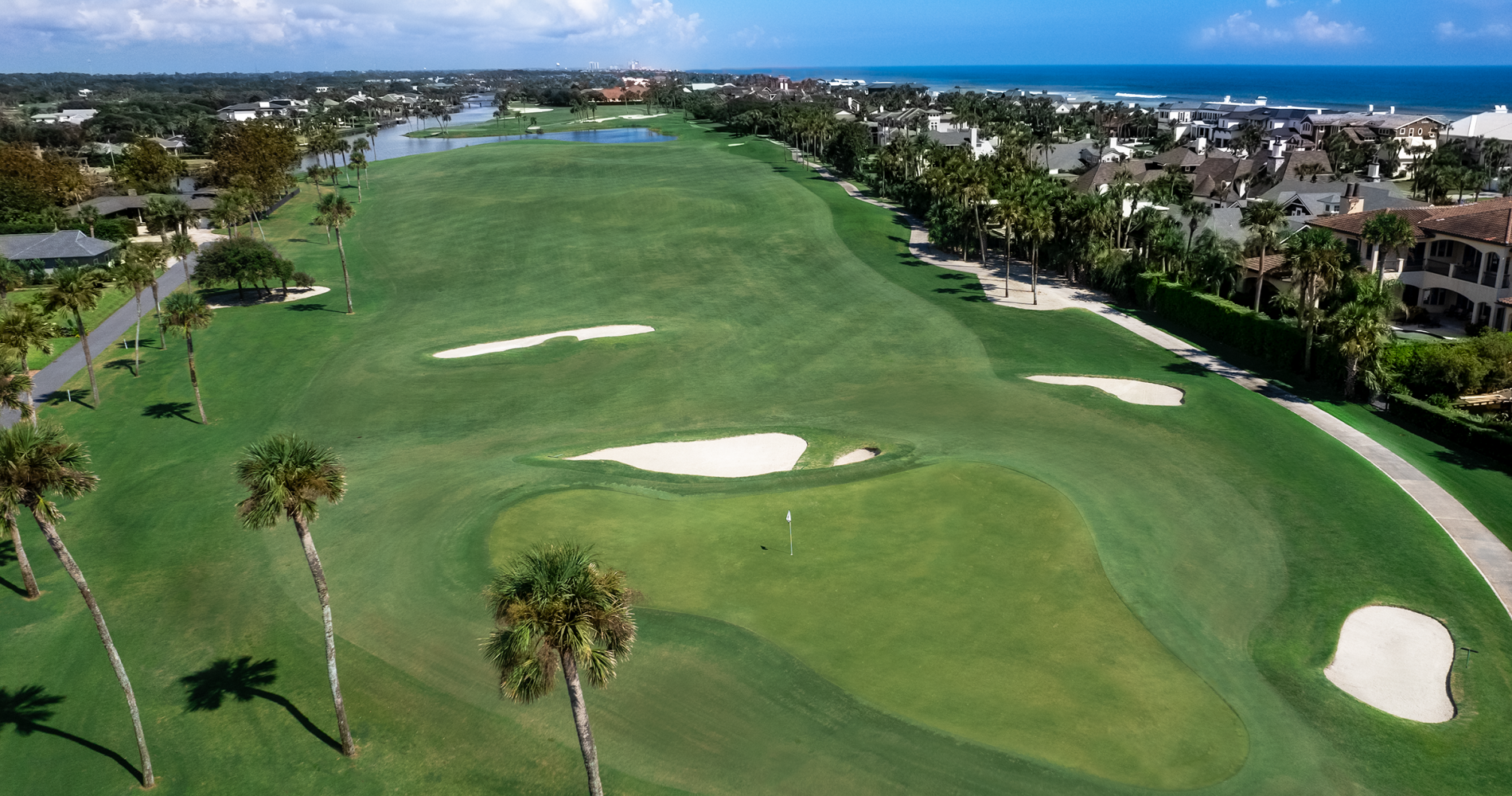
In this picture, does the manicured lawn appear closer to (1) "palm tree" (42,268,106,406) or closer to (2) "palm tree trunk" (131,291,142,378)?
(2) "palm tree trunk" (131,291,142,378)

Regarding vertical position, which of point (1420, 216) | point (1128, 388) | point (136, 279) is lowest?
point (1128, 388)

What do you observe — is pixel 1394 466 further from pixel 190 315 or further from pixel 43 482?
pixel 190 315

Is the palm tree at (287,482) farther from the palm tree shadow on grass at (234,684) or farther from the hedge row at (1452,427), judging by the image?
the hedge row at (1452,427)

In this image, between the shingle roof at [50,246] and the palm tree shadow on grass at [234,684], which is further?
the shingle roof at [50,246]

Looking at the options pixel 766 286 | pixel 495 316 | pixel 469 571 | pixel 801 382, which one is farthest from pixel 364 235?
pixel 469 571

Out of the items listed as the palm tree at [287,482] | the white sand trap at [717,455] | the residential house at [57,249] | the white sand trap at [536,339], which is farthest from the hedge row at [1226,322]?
the residential house at [57,249]

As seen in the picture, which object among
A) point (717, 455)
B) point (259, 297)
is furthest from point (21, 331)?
point (717, 455)

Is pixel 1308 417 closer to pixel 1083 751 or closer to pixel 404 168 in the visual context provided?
pixel 1083 751
